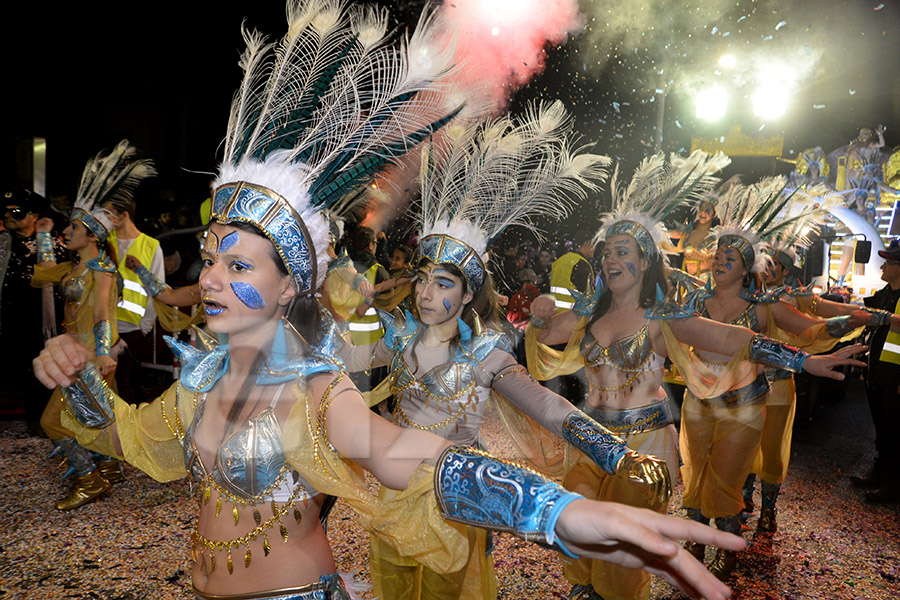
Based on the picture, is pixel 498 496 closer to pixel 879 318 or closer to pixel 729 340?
pixel 729 340

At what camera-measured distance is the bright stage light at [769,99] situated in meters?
12.9

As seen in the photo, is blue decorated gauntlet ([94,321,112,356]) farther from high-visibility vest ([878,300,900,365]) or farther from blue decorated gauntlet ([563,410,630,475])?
high-visibility vest ([878,300,900,365])

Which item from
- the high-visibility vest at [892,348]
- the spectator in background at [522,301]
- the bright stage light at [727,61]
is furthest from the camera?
the bright stage light at [727,61]

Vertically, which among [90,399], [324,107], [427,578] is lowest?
[427,578]

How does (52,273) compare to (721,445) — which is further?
(52,273)

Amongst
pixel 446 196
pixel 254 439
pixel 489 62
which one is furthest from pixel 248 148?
pixel 489 62

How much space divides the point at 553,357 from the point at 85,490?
11.2 feet

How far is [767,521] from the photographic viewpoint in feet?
14.9

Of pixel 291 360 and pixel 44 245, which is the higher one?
pixel 291 360

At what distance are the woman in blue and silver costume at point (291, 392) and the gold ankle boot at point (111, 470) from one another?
3.37 meters

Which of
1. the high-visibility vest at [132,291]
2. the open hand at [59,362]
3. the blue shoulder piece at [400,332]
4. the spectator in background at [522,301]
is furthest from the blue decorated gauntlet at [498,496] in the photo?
the spectator in background at [522,301]

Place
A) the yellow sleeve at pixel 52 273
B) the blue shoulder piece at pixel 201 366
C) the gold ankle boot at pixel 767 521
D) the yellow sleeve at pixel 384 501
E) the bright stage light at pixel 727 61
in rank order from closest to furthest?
the yellow sleeve at pixel 384 501 < the blue shoulder piece at pixel 201 366 < the gold ankle boot at pixel 767 521 < the yellow sleeve at pixel 52 273 < the bright stage light at pixel 727 61

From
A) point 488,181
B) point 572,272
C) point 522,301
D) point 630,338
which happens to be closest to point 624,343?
point 630,338

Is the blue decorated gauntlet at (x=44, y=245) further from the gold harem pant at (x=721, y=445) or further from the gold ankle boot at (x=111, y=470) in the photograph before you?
the gold harem pant at (x=721, y=445)
